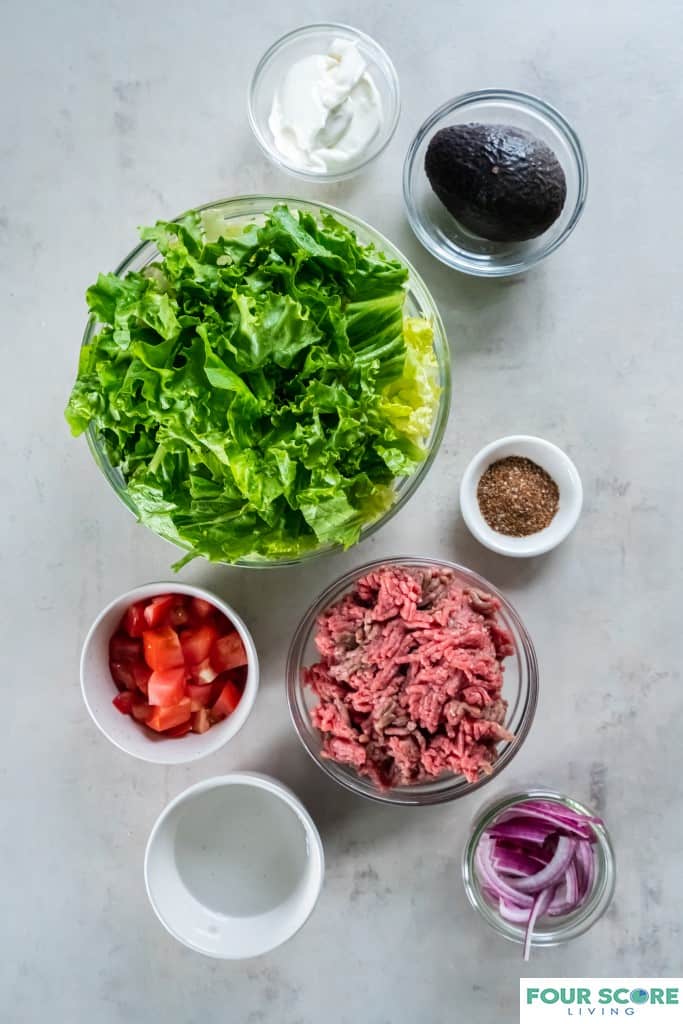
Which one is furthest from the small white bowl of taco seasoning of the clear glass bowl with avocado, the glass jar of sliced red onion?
the glass jar of sliced red onion

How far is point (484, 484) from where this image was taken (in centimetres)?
192

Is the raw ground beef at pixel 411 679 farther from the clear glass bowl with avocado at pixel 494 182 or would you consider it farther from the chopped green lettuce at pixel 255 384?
the clear glass bowl with avocado at pixel 494 182

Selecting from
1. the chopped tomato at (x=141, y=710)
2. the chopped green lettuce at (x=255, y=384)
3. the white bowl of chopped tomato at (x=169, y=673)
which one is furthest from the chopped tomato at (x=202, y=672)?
the chopped green lettuce at (x=255, y=384)

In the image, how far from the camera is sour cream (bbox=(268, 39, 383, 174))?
187cm

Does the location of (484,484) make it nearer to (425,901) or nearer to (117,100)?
(425,901)

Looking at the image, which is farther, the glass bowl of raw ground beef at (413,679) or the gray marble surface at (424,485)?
the gray marble surface at (424,485)

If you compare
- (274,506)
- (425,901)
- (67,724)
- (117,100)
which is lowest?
(425,901)

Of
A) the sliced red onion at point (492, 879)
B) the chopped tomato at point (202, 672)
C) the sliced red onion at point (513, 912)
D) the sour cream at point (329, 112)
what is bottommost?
the sliced red onion at point (513, 912)

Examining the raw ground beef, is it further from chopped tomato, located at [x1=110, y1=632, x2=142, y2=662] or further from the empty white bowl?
chopped tomato, located at [x1=110, y1=632, x2=142, y2=662]

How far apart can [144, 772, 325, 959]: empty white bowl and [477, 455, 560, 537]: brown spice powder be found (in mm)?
730

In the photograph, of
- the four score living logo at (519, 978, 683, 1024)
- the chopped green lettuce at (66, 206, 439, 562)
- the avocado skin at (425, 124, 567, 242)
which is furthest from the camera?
the four score living logo at (519, 978, 683, 1024)

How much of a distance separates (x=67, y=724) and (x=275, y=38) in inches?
64.2

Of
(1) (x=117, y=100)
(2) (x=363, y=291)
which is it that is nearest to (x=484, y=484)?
(2) (x=363, y=291)

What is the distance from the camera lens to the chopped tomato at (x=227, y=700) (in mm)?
1851
